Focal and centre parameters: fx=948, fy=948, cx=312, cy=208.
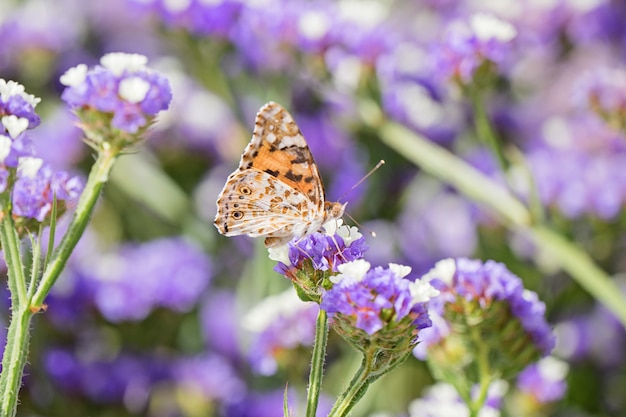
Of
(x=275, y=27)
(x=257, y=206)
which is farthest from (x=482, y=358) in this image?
(x=275, y=27)

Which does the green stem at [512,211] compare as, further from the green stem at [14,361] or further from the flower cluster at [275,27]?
the green stem at [14,361]

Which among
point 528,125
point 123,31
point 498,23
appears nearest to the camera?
point 498,23

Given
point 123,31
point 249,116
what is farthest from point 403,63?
point 123,31

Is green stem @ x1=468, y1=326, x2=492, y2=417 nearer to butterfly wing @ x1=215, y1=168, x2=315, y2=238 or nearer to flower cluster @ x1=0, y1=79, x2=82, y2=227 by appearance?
butterfly wing @ x1=215, y1=168, x2=315, y2=238

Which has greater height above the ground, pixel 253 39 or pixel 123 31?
pixel 123 31

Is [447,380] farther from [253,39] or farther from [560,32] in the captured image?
[560,32]

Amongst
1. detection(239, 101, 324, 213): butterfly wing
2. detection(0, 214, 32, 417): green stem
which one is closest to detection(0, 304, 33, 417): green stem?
detection(0, 214, 32, 417): green stem

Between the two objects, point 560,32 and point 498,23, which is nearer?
point 498,23
